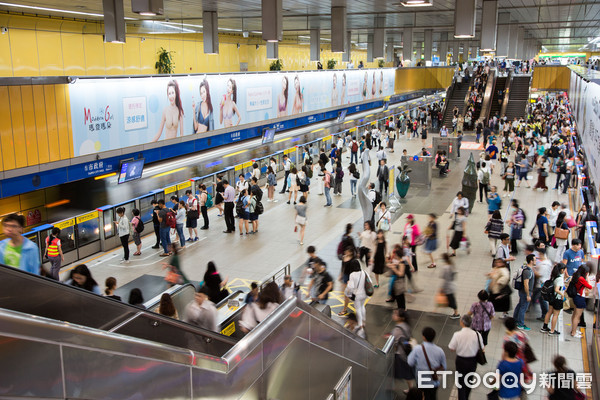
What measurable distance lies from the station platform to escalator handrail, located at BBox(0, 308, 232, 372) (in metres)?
4.87

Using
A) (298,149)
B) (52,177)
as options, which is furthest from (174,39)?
(52,177)

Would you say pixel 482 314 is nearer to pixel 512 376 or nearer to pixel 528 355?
Result: pixel 528 355

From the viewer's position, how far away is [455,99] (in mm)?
39750

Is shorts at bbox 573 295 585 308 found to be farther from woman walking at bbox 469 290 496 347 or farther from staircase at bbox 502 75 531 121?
staircase at bbox 502 75 531 121

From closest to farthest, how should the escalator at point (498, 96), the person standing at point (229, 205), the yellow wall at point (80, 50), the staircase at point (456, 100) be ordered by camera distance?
the person standing at point (229, 205) → the yellow wall at point (80, 50) → the staircase at point (456, 100) → the escalator at point (498, 96)

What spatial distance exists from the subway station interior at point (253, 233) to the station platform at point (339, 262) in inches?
2.7

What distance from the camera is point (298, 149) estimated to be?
24953 mm

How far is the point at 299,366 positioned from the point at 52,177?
377 inches

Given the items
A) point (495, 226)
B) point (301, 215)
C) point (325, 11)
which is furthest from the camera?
point (325, 11)

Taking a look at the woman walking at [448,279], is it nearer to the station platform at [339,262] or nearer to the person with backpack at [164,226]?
the station platform at [339,262]

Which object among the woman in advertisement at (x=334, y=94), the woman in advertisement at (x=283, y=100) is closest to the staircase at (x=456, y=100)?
the woman in advertisement at (x=334, y=94)

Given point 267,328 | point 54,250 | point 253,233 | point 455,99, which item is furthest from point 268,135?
point 455,99

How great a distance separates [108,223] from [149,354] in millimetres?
11443

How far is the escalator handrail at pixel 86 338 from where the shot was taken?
7.98ft
